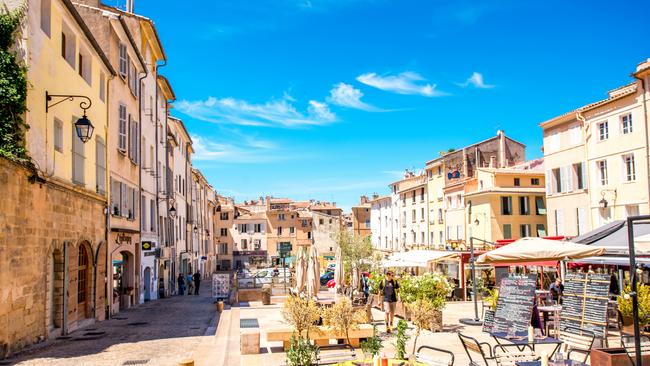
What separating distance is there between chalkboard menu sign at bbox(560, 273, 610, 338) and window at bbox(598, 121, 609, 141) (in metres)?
21.5

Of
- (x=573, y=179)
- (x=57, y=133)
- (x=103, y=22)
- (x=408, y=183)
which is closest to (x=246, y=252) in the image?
(x=408, y=183)

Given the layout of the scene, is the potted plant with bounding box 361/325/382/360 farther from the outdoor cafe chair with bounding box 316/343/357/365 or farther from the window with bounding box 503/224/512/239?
the window with bounding box 503/224/512/239

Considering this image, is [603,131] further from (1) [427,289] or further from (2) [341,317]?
(2) [341,317]

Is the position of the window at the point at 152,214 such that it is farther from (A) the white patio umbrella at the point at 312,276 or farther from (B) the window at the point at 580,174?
(B) the window at the point at 580,174

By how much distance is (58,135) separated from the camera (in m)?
16.2

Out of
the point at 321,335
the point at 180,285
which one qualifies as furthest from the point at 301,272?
the point at 180,285

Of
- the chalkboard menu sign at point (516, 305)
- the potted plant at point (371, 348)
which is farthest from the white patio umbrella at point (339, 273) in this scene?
the potted plant at point (371, 348)

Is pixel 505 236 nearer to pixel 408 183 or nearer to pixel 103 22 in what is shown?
pixel 408 183

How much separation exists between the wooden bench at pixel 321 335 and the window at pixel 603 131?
22101 millimetres

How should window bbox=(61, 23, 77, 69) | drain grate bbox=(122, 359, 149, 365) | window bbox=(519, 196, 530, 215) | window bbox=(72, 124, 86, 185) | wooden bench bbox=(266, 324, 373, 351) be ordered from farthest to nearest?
window bbox=(519, 196, 530, 215) < window bbox=(72, 124, 86, 185) < window bbox=(61, 23, 77, 69) < drain grate bbox=(122, 359, 149, 365) < wooden bench bbox=(266, 324, 373, 351)

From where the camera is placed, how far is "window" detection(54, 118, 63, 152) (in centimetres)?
A: 1595

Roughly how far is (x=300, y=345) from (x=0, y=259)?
7.27m

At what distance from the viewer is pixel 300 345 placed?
7855 mm

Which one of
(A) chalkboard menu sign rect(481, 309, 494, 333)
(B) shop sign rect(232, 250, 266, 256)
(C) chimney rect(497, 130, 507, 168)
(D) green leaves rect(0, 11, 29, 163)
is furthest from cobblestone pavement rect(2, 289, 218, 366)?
(B) shop sign rect(232, 250, 266, 256)
